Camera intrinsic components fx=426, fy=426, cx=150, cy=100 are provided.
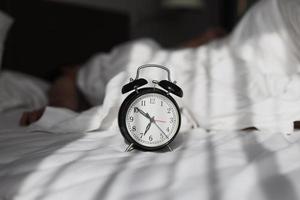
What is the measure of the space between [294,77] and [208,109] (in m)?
0.23

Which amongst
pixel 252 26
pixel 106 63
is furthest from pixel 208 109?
pixel 106 63

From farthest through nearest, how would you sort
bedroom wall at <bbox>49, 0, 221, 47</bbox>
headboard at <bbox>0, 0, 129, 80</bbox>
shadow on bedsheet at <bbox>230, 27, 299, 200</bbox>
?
1. bedroom wall at <bbox>49, 0, 221, 47</bbox>
2. headboard at <bbox>0, 0, 129, 80</bbox>
3. shadow on bedsheet at <bbox>230, 27, 299, 200</bbox>

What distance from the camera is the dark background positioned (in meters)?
2.00

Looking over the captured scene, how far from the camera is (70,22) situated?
7.25ft

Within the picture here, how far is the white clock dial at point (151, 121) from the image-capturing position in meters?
0.87

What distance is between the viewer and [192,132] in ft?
3.43

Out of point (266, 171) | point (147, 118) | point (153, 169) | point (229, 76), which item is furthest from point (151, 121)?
point (229, 76)

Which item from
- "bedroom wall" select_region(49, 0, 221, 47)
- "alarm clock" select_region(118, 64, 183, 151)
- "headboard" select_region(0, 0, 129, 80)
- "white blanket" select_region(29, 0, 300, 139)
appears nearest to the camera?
"alarm clock" select_region(118, 64, 183, 151)

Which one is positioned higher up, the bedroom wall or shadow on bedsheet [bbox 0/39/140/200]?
the bedroom wall

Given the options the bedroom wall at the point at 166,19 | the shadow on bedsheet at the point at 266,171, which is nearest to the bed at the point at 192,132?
the shadow on bedsheet at the point at 266,171

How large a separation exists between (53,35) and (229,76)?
3.85ft

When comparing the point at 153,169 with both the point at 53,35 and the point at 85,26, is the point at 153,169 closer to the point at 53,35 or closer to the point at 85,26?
the point at 53,35

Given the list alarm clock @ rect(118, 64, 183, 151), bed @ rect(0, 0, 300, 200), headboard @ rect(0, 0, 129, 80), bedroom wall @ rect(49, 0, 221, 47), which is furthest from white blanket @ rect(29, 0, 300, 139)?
bedroom wall @ rect(49, 0, 221, 47)

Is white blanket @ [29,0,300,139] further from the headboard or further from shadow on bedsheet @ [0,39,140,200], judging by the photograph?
the headboard
